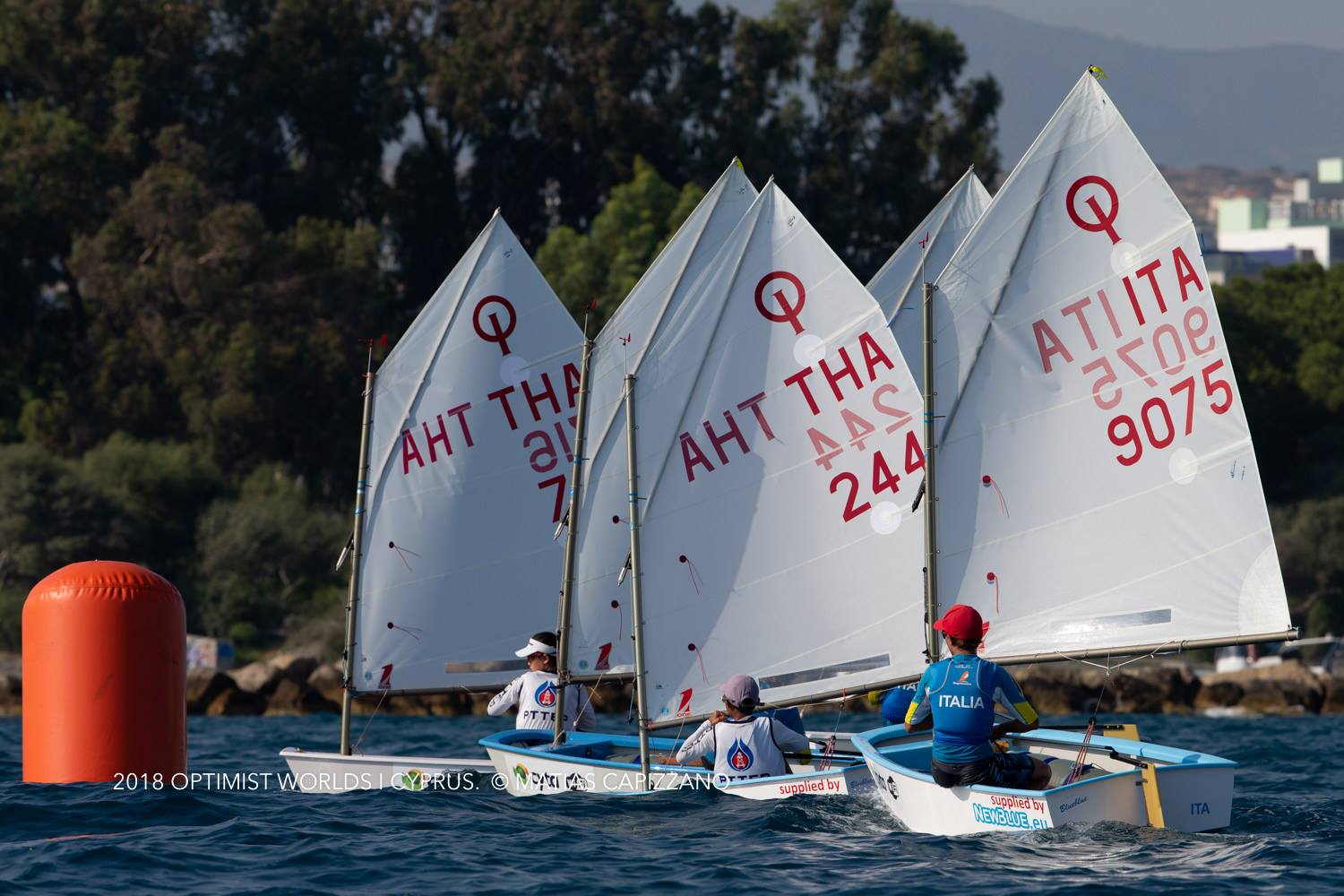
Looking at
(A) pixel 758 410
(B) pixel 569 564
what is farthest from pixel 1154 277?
A: (B) pixel 569 564

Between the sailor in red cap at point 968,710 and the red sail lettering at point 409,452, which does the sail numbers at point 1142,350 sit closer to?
the sailor in red cap at point 968,710

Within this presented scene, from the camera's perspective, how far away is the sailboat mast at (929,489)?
18.1 m

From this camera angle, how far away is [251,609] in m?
50.2

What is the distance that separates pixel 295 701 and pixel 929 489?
26423 millimetres

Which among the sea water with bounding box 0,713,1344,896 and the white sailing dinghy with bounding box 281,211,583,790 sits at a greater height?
the white sailing dinghy with bounding box 281,211,583,790

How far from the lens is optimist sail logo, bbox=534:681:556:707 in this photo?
19547 mm

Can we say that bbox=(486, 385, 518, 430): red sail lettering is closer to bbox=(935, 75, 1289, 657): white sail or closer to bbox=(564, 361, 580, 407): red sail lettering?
bbox=(564, 361, 580, 407): red sail lettering

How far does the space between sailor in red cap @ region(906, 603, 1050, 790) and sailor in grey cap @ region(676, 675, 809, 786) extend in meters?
2.26

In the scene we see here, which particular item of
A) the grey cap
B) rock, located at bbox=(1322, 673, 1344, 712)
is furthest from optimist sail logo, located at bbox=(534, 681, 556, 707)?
rock, located at bbox=(1322, 673, 1344, 712)

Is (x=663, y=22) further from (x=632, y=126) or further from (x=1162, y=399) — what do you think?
(x=1162, y=399)

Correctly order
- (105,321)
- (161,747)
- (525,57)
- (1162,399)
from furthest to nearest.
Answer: (525,57)
(105,321)
(1162,399)
(161,747)

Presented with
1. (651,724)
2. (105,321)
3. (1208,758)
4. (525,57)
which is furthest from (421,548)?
(525,57)

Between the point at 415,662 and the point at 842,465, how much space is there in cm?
580

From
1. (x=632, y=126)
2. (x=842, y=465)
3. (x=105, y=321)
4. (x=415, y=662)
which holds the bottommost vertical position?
(x=415, y=662)
